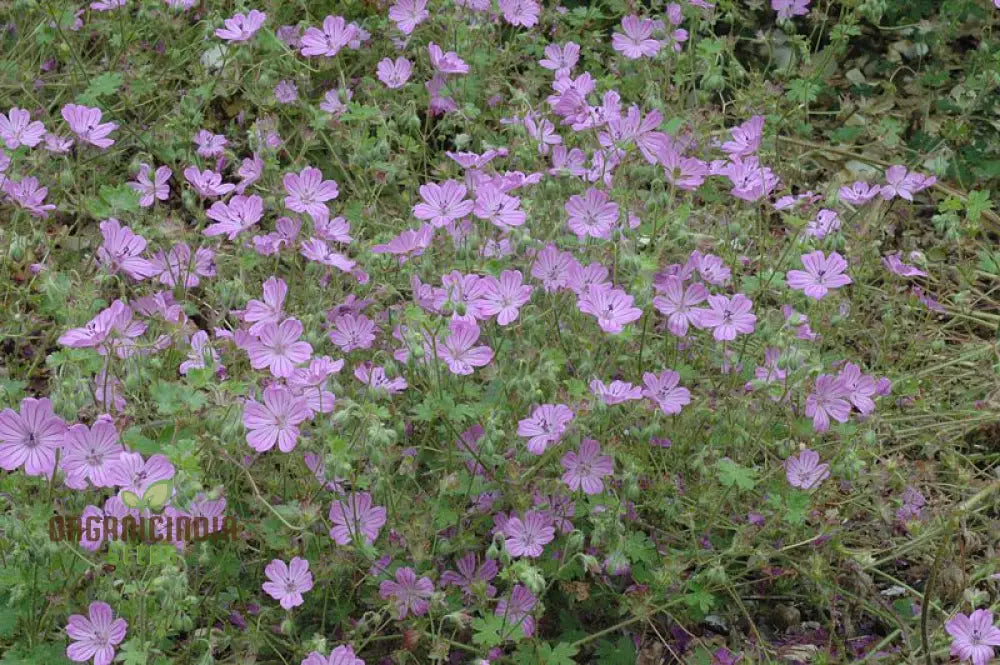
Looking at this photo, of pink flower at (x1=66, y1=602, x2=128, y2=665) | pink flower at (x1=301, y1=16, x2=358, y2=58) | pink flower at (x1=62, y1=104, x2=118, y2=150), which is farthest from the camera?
pink flower at (x1=301, y1=16, x2=358, y2=58)

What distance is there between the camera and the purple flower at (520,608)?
2.57 m

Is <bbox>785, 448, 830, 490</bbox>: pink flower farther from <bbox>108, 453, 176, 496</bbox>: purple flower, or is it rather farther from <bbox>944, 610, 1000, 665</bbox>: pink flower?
<bbox>108, 453, 176, 496</bbox>: purple flower

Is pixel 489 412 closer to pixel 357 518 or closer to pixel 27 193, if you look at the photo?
pixel 357 518

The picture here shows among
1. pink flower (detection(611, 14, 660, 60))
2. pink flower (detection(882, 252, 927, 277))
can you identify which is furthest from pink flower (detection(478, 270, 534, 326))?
pink flower (detection(611, 14, 660, 60))

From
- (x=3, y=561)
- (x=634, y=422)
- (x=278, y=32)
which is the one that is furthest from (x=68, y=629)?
(x=278, y=32)

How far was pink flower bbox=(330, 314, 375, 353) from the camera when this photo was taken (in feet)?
9.63

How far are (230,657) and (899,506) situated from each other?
5.41 feet

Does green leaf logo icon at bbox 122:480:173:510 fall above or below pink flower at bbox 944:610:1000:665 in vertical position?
above

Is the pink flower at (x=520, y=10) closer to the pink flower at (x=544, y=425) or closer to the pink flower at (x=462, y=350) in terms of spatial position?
the pink flower at (x=462, y=350)

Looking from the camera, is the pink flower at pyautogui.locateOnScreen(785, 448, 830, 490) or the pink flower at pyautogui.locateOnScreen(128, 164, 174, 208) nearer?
the pink flower at pyautogui.locateOnScreen(785, 448, 830, 490)

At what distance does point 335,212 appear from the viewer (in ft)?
12.6

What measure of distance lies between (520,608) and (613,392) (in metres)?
0.50

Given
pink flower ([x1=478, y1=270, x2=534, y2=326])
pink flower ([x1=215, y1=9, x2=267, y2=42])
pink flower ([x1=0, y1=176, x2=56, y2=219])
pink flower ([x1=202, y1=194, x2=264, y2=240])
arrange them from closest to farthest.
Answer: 1. pink flower ([x1=478, y1=270, x2=534, y2=326])
2. pink flower ([x1=202, y1=194, x2=264, y2=240])
3. pink flower ([x1=0, y1=176, x2=56, y2=219])
4. pink flower ([x1=215, y1=9, x2=267, y2=42])

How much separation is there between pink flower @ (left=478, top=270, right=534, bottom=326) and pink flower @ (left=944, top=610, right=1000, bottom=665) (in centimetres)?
115
